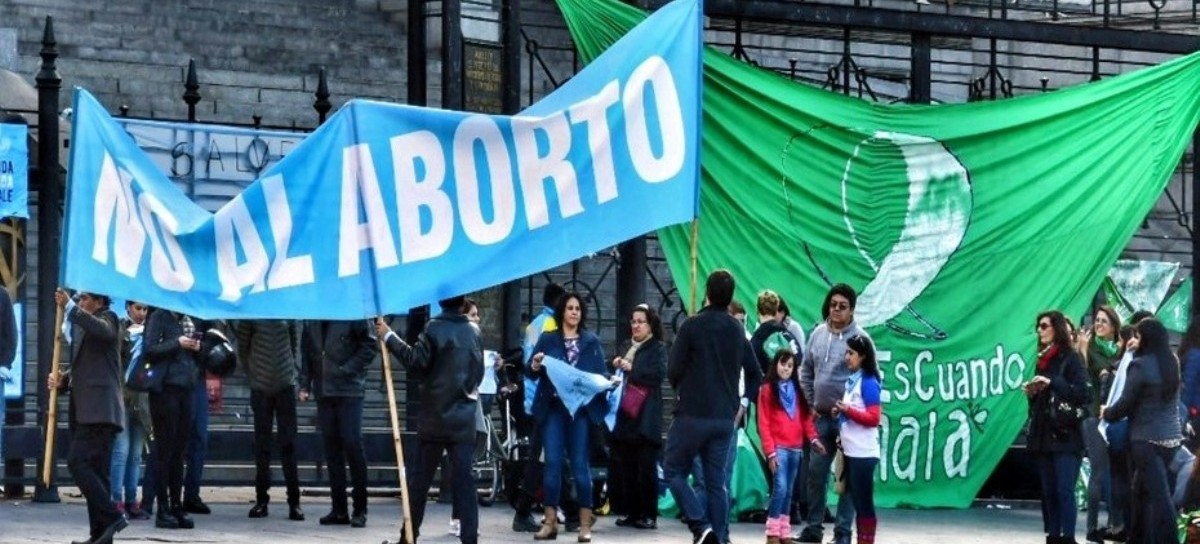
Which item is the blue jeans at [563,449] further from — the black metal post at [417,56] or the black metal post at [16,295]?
the black metal post at [16,295]

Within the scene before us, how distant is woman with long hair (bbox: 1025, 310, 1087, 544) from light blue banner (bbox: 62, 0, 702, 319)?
351cm

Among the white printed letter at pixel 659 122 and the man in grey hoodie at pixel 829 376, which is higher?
the white printed letter at pixel 659 122

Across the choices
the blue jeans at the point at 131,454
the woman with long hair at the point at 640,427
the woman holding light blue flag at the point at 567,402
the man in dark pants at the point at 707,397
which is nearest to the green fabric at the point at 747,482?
the woman with long hair at the point at 640,427

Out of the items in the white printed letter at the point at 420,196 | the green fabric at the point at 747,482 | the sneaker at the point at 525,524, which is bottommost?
the sneaker at the point at 525,524

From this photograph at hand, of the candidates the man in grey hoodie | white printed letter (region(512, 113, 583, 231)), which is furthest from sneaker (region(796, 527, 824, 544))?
white printed letter (region(512, 113, 583, 231))

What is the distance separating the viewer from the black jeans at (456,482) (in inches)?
556

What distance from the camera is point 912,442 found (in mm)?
19219

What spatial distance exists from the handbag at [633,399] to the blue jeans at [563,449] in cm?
48

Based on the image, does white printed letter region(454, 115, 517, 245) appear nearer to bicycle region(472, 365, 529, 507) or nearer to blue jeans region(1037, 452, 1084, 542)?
bicycle region(472, 365, 529, 507)

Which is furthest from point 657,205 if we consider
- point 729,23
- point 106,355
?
point 729,23

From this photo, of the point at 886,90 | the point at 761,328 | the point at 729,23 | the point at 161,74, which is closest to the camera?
the point at 761,328

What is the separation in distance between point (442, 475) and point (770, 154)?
129 inches

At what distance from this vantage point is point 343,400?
16.1 meters

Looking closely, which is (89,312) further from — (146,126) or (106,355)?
(146,126)
